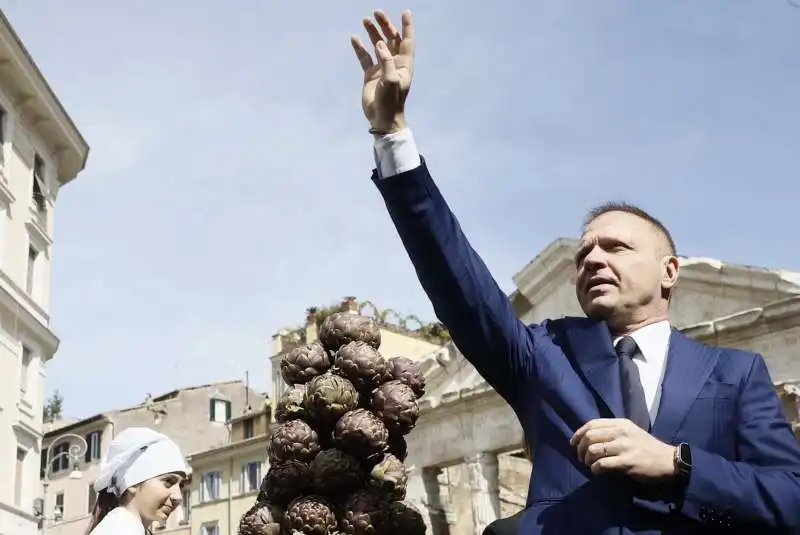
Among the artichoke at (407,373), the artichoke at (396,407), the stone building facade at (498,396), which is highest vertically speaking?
the stone building facade at (498,396)

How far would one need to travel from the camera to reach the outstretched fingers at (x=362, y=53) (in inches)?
103

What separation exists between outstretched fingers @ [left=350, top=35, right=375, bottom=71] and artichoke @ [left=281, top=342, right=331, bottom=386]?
1.53 metres

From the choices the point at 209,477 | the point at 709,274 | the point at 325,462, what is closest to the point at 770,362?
the point at 709,274

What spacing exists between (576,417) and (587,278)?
409 mm

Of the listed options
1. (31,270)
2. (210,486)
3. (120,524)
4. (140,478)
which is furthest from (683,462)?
(210,486)

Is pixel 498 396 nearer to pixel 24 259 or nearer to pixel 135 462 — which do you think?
pixel 24 259

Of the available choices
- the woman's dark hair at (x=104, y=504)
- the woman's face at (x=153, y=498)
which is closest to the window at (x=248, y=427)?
the woman's dark hair at (x=104, y=504)

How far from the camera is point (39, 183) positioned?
2953 cm

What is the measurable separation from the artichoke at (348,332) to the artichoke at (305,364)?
0.05m

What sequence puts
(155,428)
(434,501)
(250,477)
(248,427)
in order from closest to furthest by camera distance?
(434,501) → (250,477) → (248,427) → (155,428)

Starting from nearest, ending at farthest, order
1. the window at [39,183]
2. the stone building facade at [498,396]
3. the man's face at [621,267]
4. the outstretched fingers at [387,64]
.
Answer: the outstretched fingers at [387,64], the man's face at [621,267], the stone building facade at [498,396], the window at [39,183]

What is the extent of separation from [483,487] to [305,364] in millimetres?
19741

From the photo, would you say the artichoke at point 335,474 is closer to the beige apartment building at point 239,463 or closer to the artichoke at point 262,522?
the artichoke at point 262,522

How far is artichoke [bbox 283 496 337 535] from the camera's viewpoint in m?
3.30
